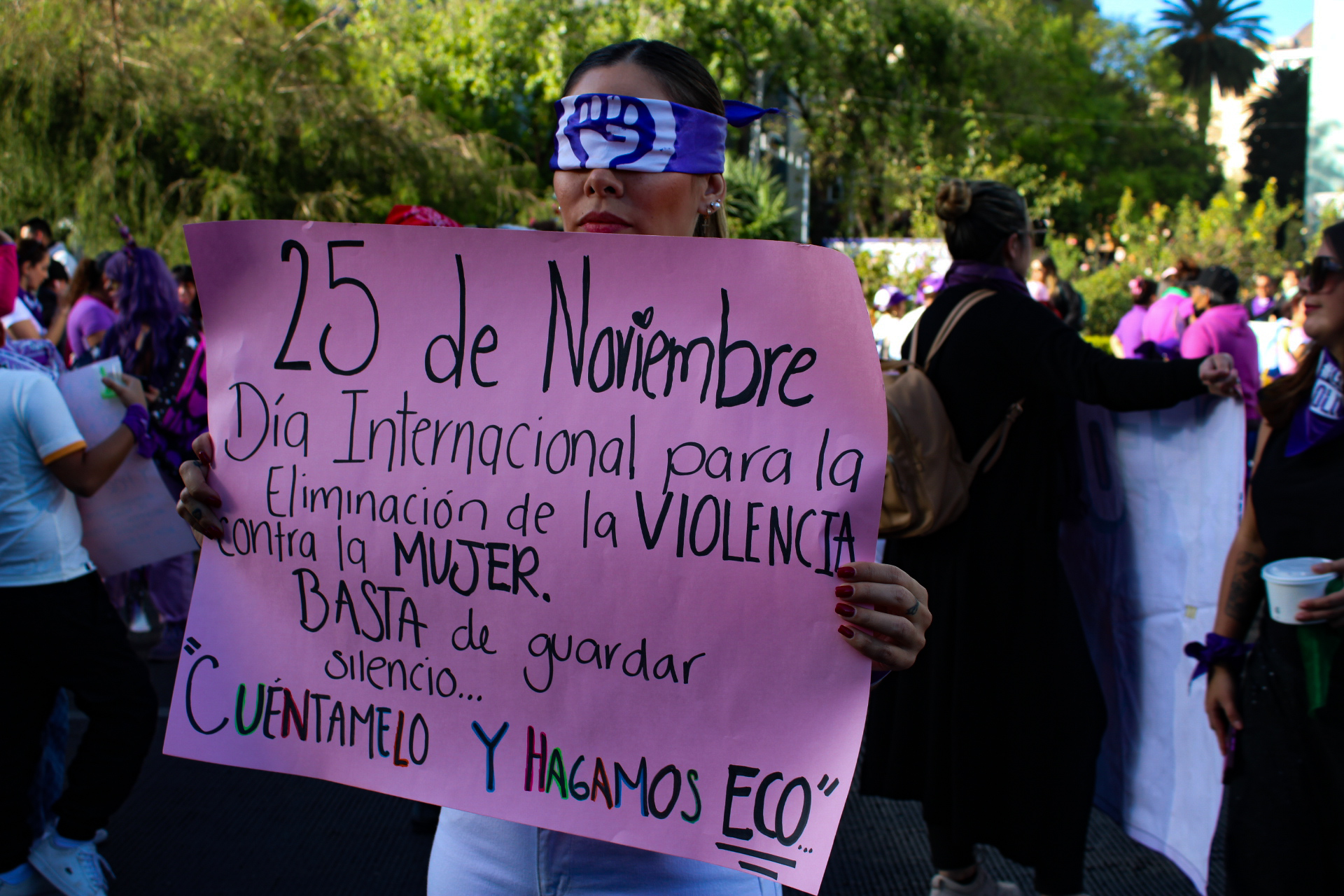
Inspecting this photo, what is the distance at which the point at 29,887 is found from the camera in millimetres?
2961

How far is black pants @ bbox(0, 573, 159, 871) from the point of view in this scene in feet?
9.18

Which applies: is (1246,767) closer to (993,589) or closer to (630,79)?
(993,589)

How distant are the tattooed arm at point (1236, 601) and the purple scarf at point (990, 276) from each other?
2.42 ft

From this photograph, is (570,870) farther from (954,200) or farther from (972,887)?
(954,200)

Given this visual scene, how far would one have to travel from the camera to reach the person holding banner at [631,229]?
4.02ft

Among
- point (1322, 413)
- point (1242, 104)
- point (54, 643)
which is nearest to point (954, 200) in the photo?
point (1322, 413)

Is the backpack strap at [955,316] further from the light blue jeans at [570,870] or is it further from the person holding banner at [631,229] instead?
the light blue jeans at [570,870]

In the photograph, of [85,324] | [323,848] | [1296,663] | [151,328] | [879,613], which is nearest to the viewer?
[879,613]

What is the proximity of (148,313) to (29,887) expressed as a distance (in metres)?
2.71

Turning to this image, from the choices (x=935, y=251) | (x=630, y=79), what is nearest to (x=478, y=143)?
(x=935, y=251)

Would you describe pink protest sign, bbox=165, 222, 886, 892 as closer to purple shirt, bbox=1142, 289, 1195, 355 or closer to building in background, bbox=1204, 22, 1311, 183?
purple shirt, bbox=1142, 289, 1195, 355

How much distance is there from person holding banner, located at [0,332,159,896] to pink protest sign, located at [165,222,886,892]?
1706 mm

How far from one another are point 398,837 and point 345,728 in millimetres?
2461

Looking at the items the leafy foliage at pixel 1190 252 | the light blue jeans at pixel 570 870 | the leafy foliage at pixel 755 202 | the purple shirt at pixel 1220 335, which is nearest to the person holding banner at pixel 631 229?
the light blue jeans at pixel 570 870
